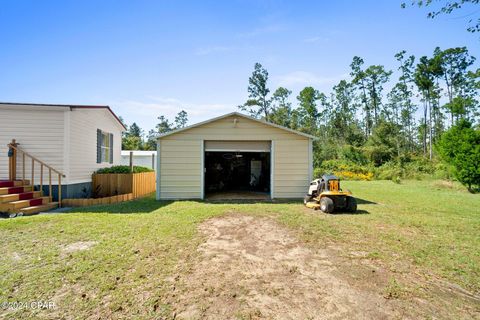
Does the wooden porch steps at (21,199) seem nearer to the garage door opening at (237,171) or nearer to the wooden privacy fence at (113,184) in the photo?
the wooden privacy fence at (113,184)

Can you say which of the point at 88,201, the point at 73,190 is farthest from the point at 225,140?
the point at 73,190

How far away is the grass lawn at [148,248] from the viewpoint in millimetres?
2666

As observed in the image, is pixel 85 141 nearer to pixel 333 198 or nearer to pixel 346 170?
pixel 333 198

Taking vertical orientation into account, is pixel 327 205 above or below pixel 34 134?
below

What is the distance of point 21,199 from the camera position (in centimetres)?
708

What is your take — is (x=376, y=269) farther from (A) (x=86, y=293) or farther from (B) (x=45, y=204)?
(B) (x=45, y=204)

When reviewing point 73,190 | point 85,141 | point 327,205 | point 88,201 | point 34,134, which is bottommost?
point 88,201

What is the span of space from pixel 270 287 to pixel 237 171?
13295mm

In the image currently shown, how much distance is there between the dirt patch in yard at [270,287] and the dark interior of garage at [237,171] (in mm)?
9631

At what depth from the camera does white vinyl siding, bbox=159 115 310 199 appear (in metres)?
9.73

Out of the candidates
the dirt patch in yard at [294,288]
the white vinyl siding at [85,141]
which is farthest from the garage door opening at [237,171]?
Result: the dirt patch in yard at [294,288]

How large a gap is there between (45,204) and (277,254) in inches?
308

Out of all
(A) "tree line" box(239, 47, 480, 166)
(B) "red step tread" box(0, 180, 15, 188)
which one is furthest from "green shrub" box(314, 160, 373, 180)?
(B) "red step tread" box(0, 180, 15, 188)

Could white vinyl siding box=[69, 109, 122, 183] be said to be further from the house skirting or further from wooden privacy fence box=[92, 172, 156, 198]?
wooden privacy fence box=[92, 172, 156, 198]
